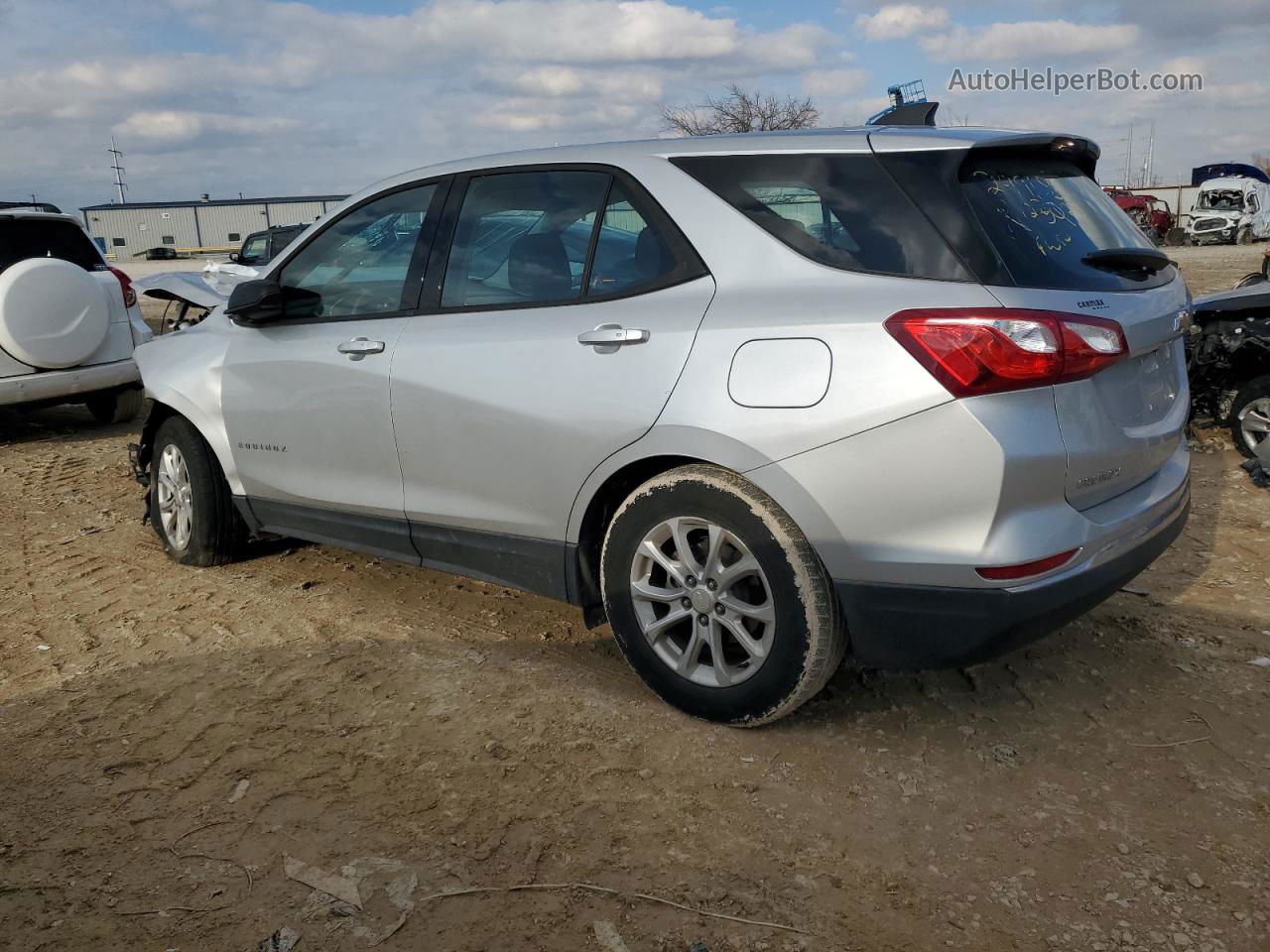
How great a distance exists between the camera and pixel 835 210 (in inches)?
120

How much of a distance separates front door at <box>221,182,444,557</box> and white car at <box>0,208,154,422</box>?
371 centimetres

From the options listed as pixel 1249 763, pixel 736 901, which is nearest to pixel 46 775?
pixel 736 901

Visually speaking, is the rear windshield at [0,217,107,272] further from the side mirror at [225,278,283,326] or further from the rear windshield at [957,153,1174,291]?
the rear windshield at [957,153,1174,291]

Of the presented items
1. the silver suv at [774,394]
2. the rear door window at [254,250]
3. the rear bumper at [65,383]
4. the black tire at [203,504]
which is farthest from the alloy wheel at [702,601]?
the rear door window at [254,250]

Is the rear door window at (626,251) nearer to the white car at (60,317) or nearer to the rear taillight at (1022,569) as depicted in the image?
the rear taillight at (1022,569)

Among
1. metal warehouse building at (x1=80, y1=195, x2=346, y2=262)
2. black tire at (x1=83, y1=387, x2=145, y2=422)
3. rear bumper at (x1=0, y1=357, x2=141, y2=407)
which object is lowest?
black tire at (x1=83, y1=387, x2=145, y2=422)

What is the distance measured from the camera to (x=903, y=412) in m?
2.74

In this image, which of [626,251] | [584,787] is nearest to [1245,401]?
[626,251]

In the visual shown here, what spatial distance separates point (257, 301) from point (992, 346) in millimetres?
2940

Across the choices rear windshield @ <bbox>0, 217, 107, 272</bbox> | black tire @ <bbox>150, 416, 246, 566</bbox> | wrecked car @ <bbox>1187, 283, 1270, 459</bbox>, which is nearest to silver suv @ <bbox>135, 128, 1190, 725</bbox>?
black tire @ <bbox>150, 416, 246, 566</bbox>

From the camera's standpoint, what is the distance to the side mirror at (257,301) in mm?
4297

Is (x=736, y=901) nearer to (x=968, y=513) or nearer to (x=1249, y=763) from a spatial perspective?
(x=968, y=513)

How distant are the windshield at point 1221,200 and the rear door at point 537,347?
36.2 m

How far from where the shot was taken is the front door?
4.02 meters
